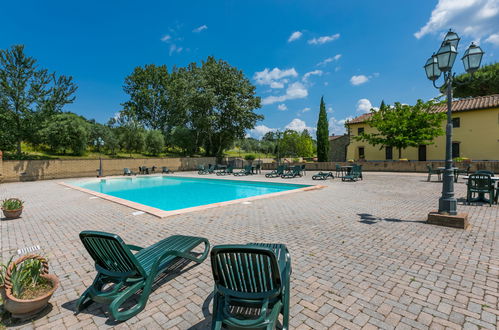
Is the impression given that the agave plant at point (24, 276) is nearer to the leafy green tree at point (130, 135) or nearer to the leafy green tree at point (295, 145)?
the leafy green tree at point (130, 135)

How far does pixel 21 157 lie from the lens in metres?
20.5

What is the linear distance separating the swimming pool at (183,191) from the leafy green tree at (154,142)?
11.1 meters

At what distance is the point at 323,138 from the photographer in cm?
3206

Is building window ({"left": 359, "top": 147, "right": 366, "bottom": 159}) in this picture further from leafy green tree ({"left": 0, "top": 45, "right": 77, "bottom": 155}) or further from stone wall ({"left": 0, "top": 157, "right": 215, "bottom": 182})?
leafy green tree ({"left": 0, "top": 45, "right": 77, "bottom": 155})

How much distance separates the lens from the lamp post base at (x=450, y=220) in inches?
196

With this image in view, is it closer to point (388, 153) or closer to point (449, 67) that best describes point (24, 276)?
point (449, 67)

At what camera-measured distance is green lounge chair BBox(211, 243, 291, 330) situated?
184 cm

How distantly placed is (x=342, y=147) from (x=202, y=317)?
40.6m

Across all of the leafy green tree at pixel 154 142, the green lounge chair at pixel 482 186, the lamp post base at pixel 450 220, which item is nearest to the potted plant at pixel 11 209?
the lamp post base at pixel 450 220

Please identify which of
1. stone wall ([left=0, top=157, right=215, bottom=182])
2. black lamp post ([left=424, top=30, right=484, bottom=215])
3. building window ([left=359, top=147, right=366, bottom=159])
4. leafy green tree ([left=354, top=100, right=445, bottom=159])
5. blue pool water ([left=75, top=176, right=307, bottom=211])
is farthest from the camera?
building window ([left=359, top=147, right=366, bottom=159])

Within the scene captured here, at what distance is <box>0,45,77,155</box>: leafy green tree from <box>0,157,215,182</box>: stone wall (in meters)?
2.84

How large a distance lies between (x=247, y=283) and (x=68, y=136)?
1176 inches

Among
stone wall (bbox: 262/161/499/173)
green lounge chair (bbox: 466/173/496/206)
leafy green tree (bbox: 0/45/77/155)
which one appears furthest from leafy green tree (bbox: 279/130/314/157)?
green lounge chair (bbox: 466/173/496/206)

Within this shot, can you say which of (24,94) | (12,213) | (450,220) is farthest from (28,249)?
(24,94)
